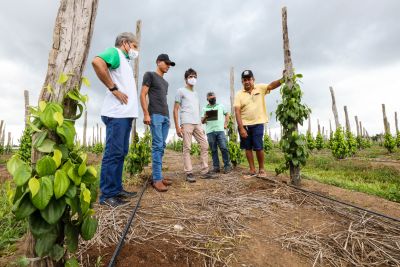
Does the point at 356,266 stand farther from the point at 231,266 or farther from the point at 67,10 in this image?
the point at 67,10

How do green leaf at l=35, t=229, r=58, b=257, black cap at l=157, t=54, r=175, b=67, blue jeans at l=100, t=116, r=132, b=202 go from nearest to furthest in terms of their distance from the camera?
green leaf at l=35, t=229, r=58, b=257, blue jeans at l=100, t=116, r=132, b=202, black cap at l=157, t=54, r=175, b=67

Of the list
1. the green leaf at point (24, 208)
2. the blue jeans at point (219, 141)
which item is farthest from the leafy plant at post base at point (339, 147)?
the green leaf at point (24, 208)

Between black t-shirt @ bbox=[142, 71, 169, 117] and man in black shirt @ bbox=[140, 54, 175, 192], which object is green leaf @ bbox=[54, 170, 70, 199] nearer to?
man in black shirt @ bbox=[140, 54, 175, 192]

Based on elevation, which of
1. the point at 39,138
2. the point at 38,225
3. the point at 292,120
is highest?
the point at 292,120

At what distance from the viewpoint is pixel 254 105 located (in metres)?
4.89

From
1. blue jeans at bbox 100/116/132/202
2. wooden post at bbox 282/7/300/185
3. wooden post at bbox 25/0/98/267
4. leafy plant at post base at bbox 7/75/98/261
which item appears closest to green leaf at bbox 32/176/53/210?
leafy plant at post base at bbox 7/75/98/261

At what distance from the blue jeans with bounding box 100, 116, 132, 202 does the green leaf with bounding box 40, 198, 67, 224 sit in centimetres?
168

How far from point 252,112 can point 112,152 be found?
281cm

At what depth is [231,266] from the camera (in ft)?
6.62

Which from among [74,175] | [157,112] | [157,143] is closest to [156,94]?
[157,112]

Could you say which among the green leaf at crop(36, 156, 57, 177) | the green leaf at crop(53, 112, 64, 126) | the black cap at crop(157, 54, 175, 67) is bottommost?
the green leaf at crop(36, 156, 57, 177)

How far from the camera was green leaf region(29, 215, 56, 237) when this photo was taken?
1.32 meters

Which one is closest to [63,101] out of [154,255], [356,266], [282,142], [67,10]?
[67,10]

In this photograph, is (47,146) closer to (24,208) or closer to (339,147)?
(24,208)
